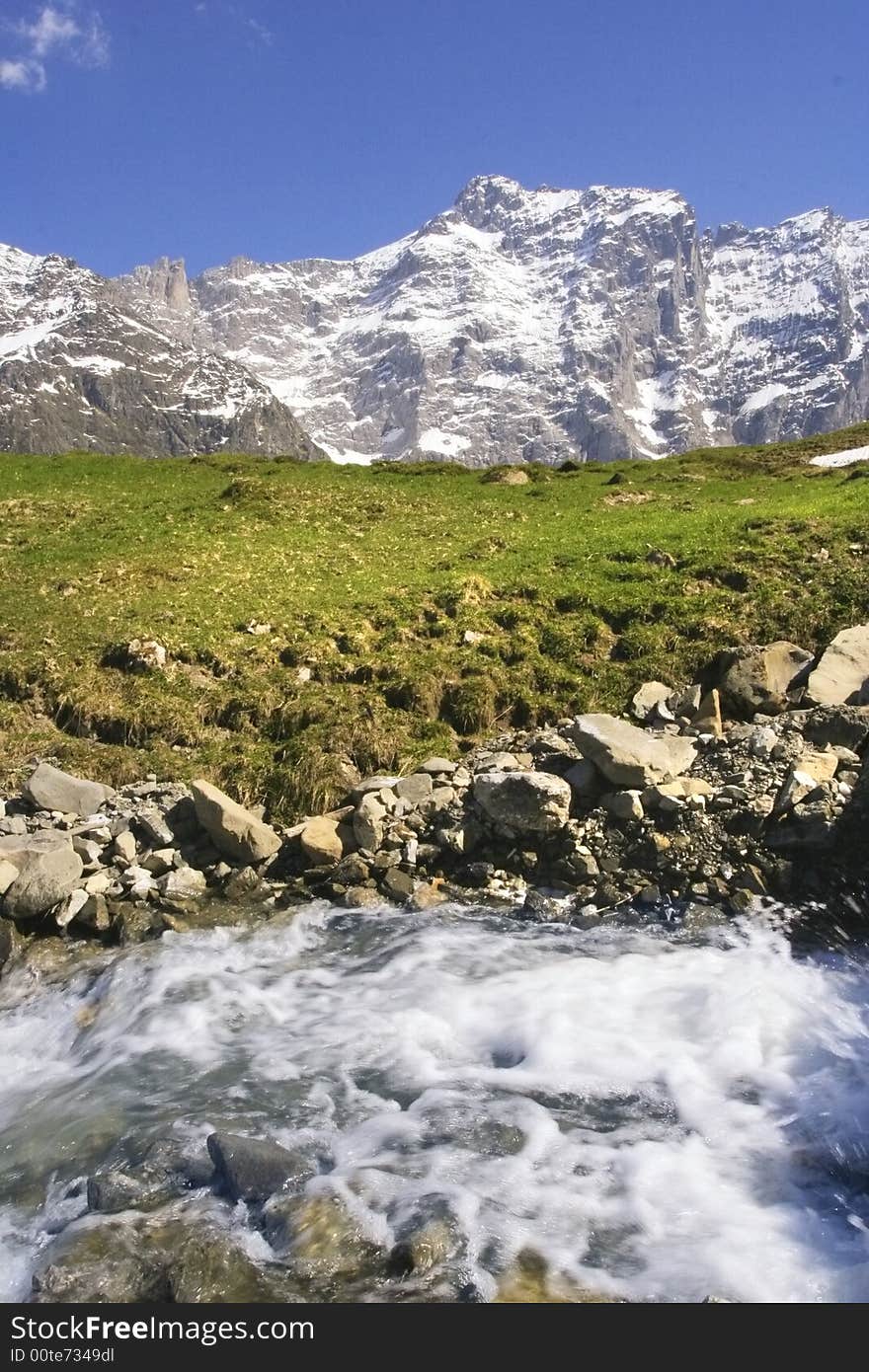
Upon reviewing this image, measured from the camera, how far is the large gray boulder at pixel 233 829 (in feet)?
48.2

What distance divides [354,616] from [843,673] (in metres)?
11.8

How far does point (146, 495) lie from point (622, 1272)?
122 ft

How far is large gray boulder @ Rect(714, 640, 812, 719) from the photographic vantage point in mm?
17469

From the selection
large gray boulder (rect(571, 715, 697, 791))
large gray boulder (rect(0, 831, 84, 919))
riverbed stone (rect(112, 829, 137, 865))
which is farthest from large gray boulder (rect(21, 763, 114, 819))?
large gray boulder (rect(571, 715, 697, 791))

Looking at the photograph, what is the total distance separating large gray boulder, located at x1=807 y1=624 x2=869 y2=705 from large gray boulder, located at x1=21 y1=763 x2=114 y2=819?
13.8 metres

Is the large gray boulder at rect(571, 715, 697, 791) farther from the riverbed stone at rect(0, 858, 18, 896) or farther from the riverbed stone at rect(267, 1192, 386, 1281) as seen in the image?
the riverbed stone at rect(0, 858, 18, 896)

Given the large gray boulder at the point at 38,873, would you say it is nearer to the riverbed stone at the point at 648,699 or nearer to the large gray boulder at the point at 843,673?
the riverbed stone at the point at 648,699

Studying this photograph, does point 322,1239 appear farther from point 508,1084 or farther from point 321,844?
point 321,844

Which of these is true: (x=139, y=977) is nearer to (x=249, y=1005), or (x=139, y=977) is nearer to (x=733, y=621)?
(x=249, y=1005)

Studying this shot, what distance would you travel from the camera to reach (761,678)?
17.8 meters

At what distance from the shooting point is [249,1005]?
11.5 metres

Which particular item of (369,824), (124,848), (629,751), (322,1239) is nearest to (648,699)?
(629,751)

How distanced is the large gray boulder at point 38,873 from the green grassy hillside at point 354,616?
118 inches

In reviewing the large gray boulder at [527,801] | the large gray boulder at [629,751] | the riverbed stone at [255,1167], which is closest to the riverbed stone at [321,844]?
the large gray boulder at [527,801]
